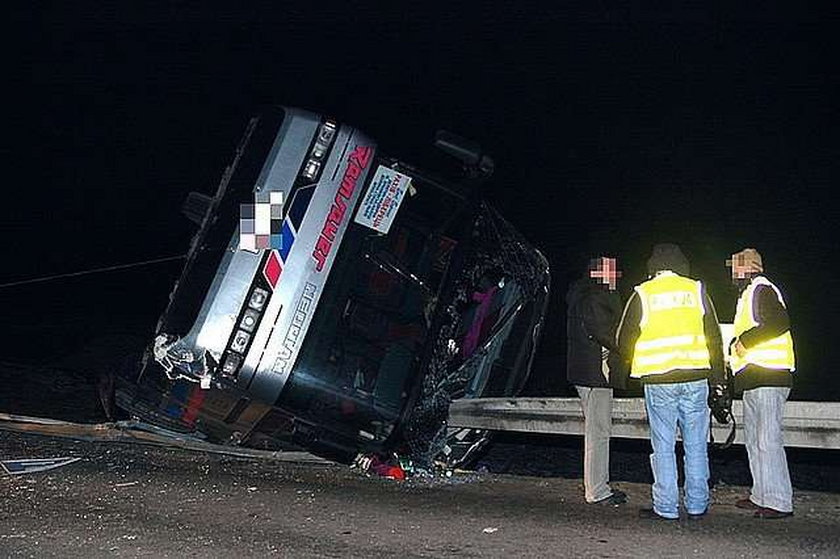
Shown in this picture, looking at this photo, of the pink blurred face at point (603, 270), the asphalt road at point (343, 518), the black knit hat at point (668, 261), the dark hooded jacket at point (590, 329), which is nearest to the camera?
the asphalt road at point (343, 518)

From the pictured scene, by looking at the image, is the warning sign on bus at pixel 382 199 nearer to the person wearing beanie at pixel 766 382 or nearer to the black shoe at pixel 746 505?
the person wearing beanie at pixel 766 382

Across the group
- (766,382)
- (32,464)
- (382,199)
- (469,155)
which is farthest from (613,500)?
(32,464)

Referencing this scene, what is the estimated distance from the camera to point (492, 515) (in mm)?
6320

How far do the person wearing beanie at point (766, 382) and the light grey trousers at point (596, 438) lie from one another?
0.83 m

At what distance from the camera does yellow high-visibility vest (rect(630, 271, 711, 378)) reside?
20.2ft

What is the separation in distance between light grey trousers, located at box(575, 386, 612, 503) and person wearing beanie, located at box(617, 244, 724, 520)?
43 cm

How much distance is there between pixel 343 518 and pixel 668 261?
86.3 inches

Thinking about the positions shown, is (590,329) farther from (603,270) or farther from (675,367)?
(675,367)

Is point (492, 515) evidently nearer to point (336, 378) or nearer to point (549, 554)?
point (549, 554)

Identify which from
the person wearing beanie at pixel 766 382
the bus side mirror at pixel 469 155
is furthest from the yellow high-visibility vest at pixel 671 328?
the bus side mirror at pixel 469 155

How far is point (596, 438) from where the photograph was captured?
266 inches

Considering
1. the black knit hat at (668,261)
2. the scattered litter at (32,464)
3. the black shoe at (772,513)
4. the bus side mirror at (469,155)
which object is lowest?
the scattered litter at (32,464)

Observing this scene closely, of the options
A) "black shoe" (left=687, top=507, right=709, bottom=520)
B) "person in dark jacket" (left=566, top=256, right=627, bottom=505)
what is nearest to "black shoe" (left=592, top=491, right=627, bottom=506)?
"person in dark jacket" (left=566, top=256, right=627, bottom=505)

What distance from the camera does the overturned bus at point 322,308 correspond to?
6.84m
